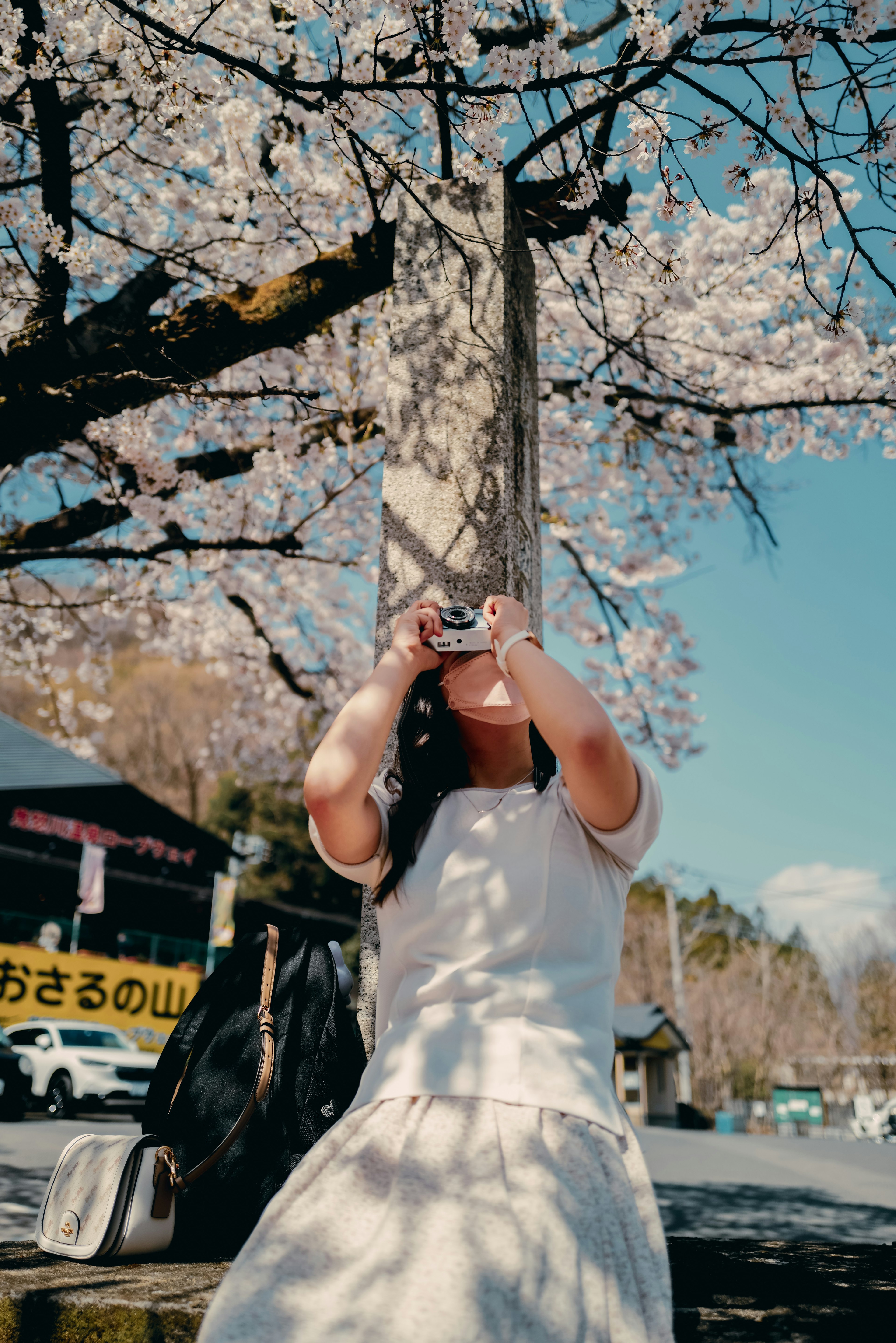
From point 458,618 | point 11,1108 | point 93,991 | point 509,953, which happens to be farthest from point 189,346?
point 93,991

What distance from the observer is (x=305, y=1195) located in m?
1.07

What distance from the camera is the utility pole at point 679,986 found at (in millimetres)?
23766

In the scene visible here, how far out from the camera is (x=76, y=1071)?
1062 cm

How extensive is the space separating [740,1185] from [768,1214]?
1.99 m

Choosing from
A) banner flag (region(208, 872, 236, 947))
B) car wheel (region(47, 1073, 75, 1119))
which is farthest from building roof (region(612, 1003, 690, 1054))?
car wheel (region(47, 1073, 75, 1119))

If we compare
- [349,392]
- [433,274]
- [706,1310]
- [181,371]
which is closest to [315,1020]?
[706,1310]

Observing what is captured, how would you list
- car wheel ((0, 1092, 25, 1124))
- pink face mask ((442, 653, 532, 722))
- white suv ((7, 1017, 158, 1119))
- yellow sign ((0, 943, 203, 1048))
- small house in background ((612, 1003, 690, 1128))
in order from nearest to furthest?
pink face mask ((442, 653, 532, 722)) → car wheel ((0, 1092, 25, 1124)) → white suv ((7, 1017, 158, 1119)) → yellow sign ((0, 943, 203, 1048)) → small house in background ((612, 1003, 690, 1128))

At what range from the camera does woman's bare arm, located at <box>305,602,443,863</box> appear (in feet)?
4.25

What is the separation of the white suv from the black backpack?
10155 mm

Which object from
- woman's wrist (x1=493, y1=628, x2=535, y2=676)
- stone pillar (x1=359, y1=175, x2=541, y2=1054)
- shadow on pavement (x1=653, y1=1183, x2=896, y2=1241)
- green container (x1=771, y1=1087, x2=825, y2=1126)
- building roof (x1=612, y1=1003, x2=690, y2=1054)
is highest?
stone pillar (x1=359, y1=175, x2=541, y2=1054)

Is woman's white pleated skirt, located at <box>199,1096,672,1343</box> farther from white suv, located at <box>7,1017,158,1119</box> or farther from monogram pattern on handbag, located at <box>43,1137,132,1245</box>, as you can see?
white suv, located at <box>7,1017,158,1119</box>

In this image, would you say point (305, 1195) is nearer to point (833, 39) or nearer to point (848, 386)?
point (833, 39)

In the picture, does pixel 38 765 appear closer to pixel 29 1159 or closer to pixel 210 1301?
pixel 29 1159

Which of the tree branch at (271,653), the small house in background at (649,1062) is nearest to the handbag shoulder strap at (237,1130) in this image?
the tree branch at (271,653)
